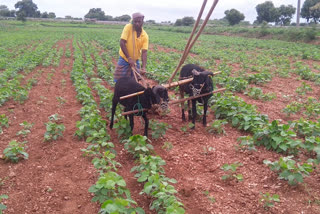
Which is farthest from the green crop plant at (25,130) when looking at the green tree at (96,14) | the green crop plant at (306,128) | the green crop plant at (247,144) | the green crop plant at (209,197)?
the green tree at (96,14)

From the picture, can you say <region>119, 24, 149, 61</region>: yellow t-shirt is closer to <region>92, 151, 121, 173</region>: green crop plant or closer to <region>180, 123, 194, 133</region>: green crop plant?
<region>180, 123, 194, 133</region>: green crop plant

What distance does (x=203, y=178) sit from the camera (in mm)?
4559

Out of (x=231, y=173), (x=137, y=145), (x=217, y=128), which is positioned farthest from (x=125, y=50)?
(x=231, y=173)

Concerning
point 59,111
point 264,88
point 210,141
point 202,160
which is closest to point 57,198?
point 202,160

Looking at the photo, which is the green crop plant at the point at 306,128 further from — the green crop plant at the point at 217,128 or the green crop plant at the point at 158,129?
the green crop plant at the point at 158,129

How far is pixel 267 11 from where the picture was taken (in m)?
67.1

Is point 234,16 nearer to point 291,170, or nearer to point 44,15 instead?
point 291,170

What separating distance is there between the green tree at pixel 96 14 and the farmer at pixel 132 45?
111 meters

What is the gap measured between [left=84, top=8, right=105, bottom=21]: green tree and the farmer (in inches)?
4381

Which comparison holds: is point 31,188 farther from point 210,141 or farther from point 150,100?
point 210,141

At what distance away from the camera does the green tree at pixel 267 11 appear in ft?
210

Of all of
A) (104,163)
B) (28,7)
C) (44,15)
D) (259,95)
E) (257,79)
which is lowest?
(104,163)

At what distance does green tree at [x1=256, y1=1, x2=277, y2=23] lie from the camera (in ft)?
210

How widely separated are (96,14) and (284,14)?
74.2 metres
